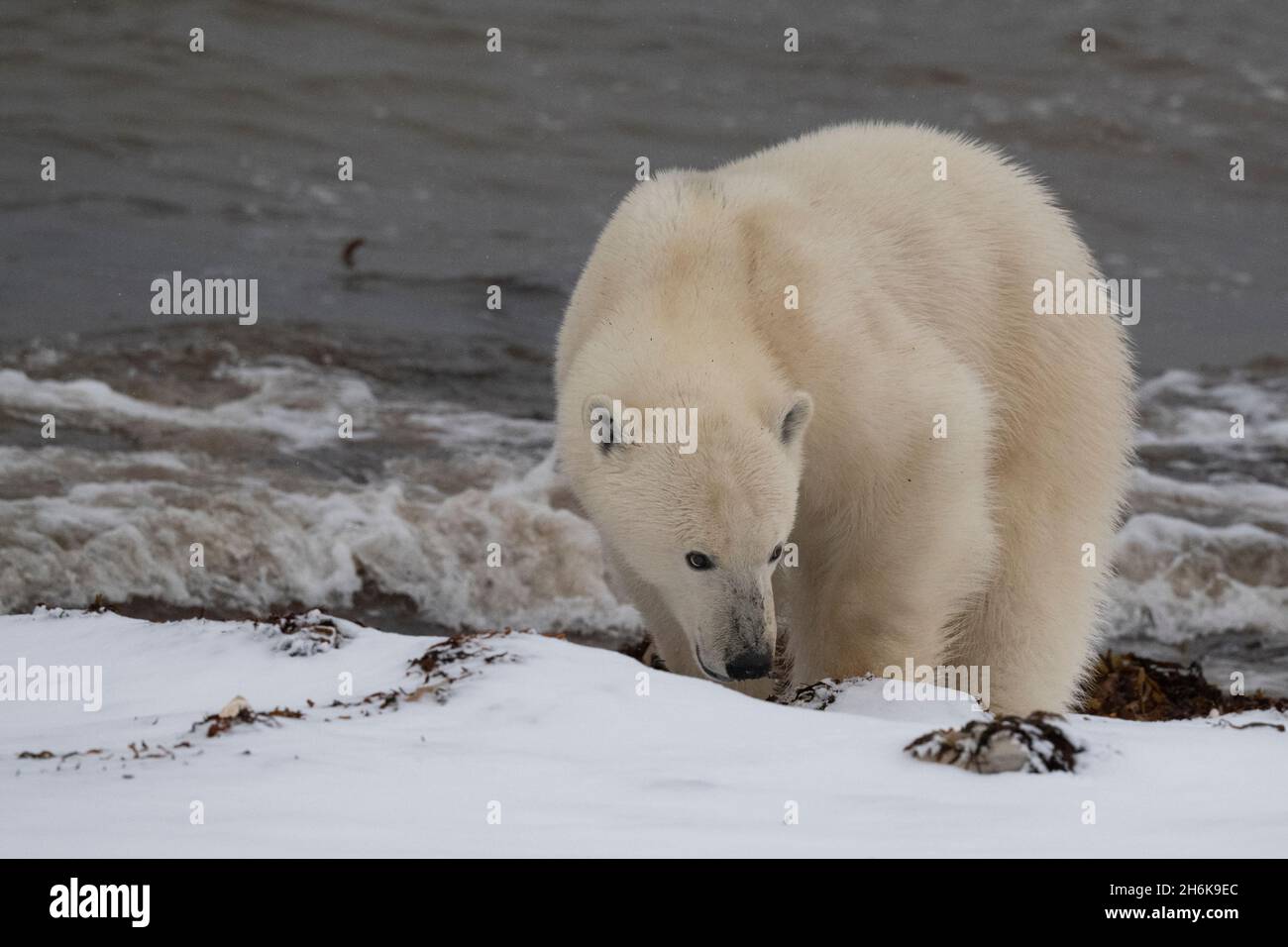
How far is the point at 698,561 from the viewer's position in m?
4.14

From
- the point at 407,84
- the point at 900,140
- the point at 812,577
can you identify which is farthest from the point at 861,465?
the point at 407,84

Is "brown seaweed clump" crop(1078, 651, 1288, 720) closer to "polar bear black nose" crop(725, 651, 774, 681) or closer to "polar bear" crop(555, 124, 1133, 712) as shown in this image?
"polar bear" crop(555, 124, 1133, 712)

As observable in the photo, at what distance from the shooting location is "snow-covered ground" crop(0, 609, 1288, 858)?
104 inches

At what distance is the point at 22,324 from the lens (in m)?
11.3

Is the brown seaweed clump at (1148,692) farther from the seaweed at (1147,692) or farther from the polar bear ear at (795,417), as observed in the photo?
the polar bear ear at (795,417)

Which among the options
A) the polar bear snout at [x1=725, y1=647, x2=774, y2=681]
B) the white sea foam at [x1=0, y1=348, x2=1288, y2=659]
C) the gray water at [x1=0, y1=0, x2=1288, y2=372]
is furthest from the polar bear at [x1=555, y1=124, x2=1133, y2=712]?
the gray water at [x1=0, y1=0, x2=1288, y2=372]

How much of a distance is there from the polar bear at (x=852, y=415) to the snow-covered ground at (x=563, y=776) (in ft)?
1.76

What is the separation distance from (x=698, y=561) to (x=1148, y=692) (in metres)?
2.98

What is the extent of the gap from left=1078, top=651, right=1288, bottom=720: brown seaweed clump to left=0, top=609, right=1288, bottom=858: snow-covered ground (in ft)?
7.46

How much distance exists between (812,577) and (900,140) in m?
1.52

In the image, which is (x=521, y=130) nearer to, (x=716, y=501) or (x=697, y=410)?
(x=697, y=410)

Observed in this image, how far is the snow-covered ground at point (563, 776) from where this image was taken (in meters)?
2.64

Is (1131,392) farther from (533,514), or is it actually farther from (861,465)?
(533,514)

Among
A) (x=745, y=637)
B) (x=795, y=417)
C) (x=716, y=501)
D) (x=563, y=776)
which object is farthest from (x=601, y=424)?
(x=563, y=776)
